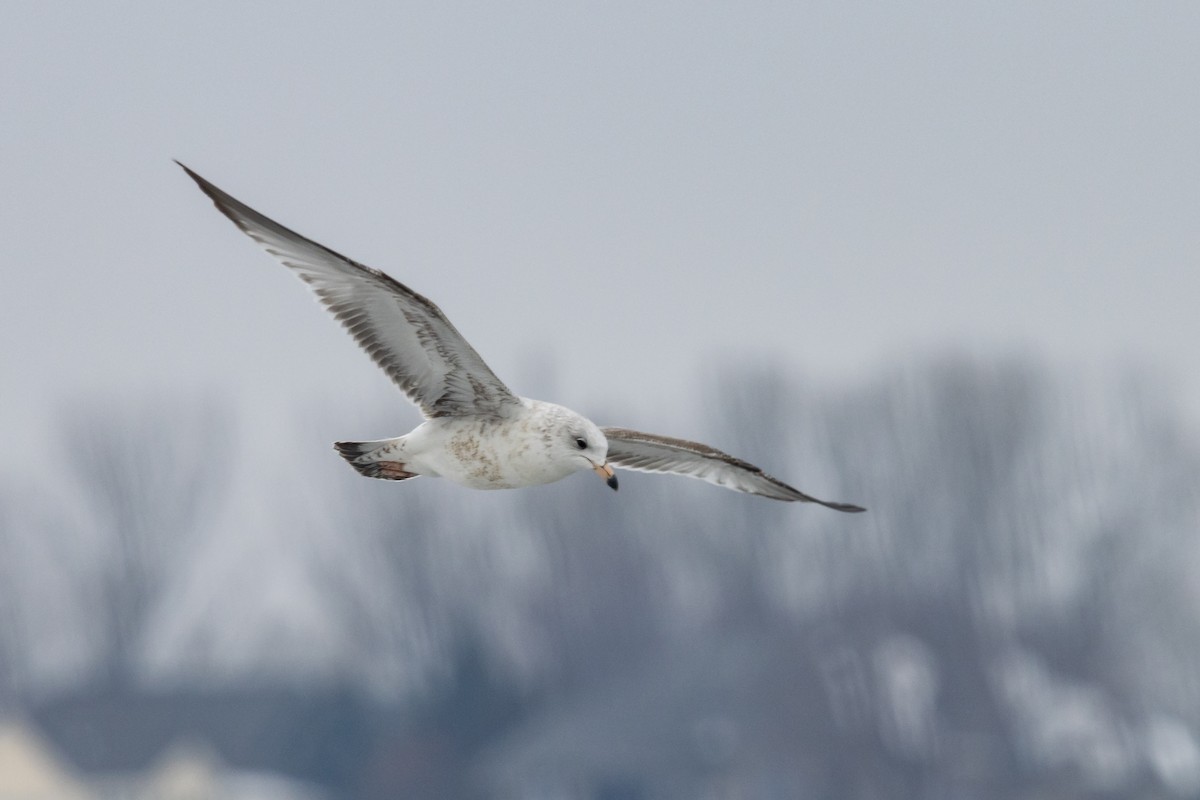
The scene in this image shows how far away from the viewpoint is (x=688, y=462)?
10781 mm

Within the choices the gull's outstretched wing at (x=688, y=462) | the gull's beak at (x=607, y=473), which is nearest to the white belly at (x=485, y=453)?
the gull's beak at (x=607, y=473)

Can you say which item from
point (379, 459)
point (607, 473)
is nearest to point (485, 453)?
point (607, 473)

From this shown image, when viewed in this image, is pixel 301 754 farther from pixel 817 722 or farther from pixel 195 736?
pixel 817 722

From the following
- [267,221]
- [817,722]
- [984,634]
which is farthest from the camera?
[984,634]

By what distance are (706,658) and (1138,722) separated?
10.5 m

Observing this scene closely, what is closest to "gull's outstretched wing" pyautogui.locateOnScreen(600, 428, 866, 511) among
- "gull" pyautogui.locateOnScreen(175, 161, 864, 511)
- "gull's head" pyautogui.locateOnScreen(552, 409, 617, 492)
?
"gull" pyautogui.locateOnScreen(175, 161, 864, 511)

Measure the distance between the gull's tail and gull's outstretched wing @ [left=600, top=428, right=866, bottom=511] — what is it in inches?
51.7

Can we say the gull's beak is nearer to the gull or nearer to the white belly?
the gull

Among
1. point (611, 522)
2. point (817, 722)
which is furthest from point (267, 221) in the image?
point (611, 522)

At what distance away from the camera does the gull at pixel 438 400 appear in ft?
29.2

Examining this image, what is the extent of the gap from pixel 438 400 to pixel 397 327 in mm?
432

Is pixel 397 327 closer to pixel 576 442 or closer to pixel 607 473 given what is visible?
pixel 576 442

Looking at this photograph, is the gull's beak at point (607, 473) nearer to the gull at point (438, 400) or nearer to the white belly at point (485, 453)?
the gull at point (438, 400)

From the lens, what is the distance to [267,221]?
8.55 metres
